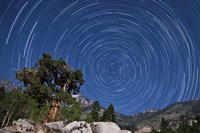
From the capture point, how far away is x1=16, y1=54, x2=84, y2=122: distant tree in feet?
127

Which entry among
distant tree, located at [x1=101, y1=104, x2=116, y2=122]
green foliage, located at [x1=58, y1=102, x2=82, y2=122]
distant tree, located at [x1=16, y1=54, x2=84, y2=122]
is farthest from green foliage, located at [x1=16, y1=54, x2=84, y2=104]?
distant tree, located at [x1=101, y1=104, x2=116, y2=122]

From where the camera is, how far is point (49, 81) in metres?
40.6

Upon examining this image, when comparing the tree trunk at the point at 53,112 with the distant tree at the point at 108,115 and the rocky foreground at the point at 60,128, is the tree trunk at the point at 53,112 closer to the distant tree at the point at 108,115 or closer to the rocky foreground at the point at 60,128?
the rocky foreground at the point at 60,128

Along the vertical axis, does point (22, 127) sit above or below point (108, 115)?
below

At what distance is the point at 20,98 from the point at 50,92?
56.3m

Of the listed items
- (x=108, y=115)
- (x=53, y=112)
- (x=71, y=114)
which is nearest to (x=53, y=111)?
(x=53, y=112)

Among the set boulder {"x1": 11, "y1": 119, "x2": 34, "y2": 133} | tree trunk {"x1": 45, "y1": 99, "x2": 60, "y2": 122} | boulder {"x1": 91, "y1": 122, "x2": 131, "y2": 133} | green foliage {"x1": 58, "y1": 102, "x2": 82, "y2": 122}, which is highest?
green foliage {"x1": 58, "y1": 102, "x2": 82, "y2": 122}

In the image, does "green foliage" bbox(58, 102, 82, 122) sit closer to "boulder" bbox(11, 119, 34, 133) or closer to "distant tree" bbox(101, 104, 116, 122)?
"distant tree" bbox(101, 104, 116, 122)

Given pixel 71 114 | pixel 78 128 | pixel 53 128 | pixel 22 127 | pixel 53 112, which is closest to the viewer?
pixel 53 128

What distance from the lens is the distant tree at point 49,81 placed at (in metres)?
38.7

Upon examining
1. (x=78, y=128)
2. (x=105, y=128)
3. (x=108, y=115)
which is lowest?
(x=105, y=128)

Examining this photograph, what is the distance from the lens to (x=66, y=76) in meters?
41.1

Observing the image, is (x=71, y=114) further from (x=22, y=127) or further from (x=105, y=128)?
(x=105, y=128)

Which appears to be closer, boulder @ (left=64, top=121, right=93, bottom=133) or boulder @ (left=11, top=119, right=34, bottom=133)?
boulder @ (left=11, top=119, right=34, bottom=133)
